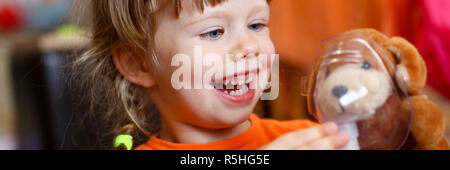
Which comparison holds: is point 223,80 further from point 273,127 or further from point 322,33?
point 322,33

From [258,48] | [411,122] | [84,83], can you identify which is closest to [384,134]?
[411,122]

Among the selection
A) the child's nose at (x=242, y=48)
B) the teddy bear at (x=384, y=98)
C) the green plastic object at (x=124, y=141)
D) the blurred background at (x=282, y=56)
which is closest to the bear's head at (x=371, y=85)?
the teddy bear at (x=384, y=98)

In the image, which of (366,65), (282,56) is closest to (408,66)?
(366,65)

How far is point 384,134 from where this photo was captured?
42cm

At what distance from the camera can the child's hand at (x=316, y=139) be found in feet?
1.35

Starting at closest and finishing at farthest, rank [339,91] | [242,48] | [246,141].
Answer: [339,91] < [242,48] < [246,141]

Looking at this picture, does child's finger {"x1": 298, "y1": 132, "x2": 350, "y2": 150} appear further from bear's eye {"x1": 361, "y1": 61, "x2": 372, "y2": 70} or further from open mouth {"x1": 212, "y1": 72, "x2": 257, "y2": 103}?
open mouth {"x1": 212, "y1": 72, "x2": 257, "y2": 103}

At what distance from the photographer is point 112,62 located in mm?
711

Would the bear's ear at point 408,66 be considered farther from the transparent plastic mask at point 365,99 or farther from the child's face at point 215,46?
the child's face at point 215,46

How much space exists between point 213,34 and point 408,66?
0.23m

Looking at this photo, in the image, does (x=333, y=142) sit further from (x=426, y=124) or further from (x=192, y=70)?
(x=192, y=70)

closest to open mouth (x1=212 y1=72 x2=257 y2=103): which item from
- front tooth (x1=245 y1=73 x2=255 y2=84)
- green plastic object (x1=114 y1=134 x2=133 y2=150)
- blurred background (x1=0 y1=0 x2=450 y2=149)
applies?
front tooth (x1=245 y1=73 x2=255 y2=84)

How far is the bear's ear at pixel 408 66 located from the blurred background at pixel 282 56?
25 cm
